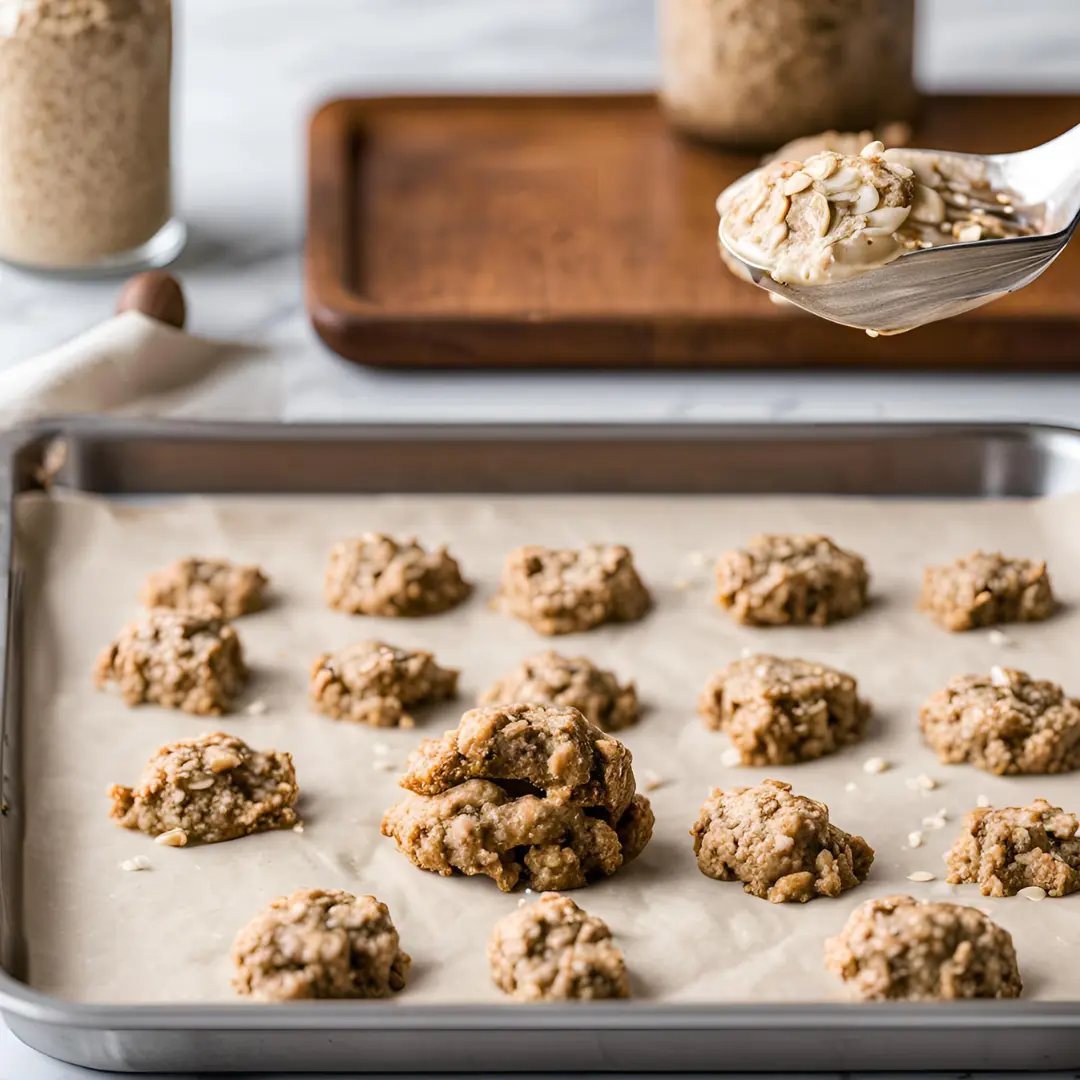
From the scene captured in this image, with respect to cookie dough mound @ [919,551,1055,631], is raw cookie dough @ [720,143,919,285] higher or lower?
higher

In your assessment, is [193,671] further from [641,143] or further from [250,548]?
[641,143]

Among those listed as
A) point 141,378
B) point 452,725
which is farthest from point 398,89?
point 452,725

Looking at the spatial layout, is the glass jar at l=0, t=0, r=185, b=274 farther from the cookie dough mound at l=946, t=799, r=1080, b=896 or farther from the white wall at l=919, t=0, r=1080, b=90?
the cookie dough mound at l=946, t=799, r=1080, b=896

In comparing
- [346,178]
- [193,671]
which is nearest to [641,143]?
[346,178]

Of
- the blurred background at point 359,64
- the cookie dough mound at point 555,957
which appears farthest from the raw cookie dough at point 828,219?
the blurred background at point 359,64

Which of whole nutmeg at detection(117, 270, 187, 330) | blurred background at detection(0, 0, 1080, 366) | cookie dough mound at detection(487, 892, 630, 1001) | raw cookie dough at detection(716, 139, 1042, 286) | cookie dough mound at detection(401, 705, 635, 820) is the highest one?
raw cookie dough at detection(716, 139, 1042, 286)

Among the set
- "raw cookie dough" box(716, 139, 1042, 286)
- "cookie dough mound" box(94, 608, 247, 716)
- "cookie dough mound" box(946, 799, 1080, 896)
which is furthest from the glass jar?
"cookie dough mound" box(946, 799, 1080, 896)
